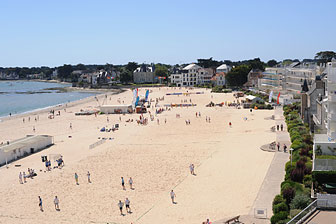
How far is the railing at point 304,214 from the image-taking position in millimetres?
12477

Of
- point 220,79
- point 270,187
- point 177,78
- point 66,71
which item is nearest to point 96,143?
point 270,187

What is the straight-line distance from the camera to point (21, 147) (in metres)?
30.1

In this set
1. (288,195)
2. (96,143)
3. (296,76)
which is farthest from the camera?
(296,76)

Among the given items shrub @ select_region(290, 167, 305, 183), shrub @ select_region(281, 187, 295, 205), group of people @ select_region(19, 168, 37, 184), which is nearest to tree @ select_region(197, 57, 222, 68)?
group of people @ select_region(19, 168, 37, 184)

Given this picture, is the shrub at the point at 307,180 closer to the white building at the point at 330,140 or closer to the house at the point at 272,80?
the white building at the point at 330,140

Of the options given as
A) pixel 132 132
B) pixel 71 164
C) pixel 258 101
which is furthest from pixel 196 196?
pixel 258 101

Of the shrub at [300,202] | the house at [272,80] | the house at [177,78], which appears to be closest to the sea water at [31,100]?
the house at [177,78]

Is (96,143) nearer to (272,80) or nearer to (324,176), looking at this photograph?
(324,176)

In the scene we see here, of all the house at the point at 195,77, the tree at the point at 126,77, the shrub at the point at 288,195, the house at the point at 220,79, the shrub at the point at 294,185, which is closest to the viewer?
the shrub at the point at 288,195

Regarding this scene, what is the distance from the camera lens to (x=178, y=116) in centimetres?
4988

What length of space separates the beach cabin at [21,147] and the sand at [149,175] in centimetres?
81

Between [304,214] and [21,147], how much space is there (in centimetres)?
2327

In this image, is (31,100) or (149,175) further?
(31,100)

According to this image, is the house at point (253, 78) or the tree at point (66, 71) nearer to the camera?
the house at point (253, 78)
